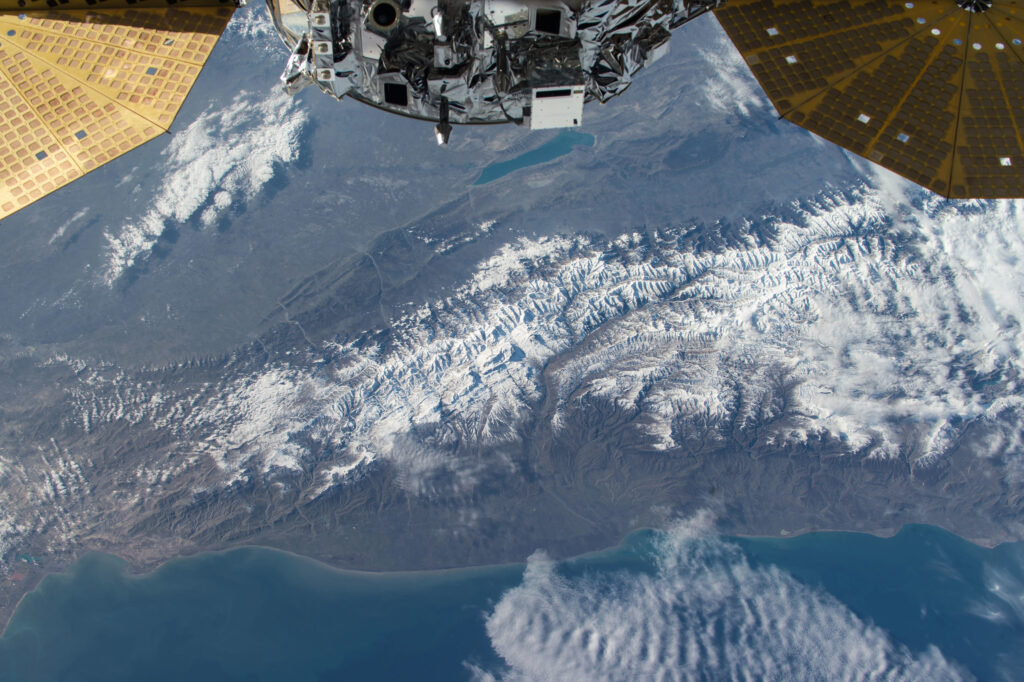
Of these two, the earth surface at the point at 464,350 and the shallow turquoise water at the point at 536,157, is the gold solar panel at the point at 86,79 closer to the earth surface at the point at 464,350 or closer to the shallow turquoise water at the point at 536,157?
the earth surface at the point at 464,350

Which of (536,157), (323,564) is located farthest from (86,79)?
(323,564)

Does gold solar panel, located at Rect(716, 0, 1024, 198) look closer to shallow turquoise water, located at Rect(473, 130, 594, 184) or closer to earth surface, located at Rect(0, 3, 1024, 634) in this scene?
earth surface, located at Rect(0, 3, 1024, 634)

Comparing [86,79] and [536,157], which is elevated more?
[86,79]

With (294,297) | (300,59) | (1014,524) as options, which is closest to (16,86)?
(300,59)

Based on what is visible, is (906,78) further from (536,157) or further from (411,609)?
(411,609)

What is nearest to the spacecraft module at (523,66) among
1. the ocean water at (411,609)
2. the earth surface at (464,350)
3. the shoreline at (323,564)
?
the earth surface at (464,350)

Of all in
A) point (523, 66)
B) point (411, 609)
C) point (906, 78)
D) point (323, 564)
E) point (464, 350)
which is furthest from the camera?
point (464, 350)

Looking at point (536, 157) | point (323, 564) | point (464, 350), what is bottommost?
point (323, 564)
